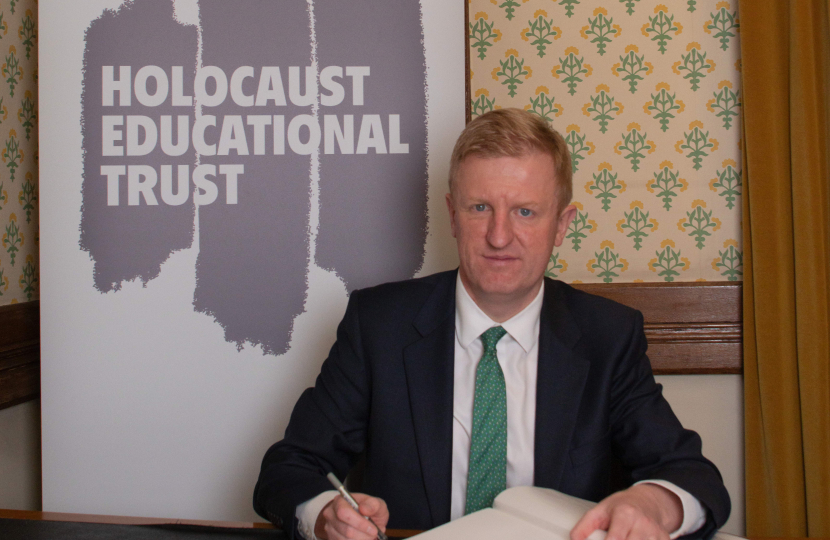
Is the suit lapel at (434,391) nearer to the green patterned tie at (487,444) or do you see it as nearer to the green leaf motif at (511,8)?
the green patterned tie at (487,444)

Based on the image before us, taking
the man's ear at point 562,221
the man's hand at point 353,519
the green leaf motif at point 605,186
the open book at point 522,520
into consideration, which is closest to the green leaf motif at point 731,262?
the green leaf motif at point 605,186

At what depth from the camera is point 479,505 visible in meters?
1.32

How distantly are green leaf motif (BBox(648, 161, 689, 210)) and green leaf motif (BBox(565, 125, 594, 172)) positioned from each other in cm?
22

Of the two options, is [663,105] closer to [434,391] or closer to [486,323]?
[486,323]

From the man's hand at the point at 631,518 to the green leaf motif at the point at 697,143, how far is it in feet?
4.39

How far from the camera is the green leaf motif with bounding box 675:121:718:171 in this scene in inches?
82.7

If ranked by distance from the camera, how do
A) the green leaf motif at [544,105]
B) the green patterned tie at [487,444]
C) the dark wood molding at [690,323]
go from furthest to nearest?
the green leaf motif at [544,105] → the dark wood molding at [690,323] → the green patterned tie at [487,444]

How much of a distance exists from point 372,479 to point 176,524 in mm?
457

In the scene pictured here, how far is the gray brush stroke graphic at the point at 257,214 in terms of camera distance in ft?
5.79

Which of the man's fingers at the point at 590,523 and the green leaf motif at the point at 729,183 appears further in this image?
the green leaf motif at the point at 729,183

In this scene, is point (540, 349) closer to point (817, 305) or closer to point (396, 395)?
point (396, 395)

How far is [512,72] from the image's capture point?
7.11 ft

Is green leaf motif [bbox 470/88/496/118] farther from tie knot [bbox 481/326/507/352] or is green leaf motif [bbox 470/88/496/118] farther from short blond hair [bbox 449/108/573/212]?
tie knot [bbox 481/326/507/352]

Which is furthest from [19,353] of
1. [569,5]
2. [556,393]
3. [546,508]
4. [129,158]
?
[569,5]
